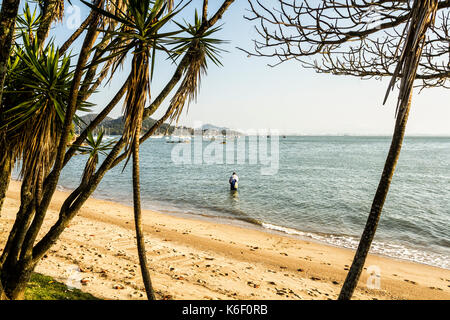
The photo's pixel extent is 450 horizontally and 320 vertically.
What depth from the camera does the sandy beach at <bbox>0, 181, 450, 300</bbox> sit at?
239 inches

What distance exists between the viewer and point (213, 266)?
7824 millimetres

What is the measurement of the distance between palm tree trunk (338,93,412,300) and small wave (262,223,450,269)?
10266mm

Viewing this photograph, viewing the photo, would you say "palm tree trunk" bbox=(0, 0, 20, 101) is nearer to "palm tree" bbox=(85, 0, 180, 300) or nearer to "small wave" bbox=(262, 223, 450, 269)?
"palm tree" bbox=(85, 0, 180, 300)

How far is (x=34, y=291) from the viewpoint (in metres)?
4.14

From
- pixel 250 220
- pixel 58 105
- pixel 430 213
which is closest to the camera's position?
pixel 58 105

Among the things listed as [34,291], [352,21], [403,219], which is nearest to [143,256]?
[34,291]

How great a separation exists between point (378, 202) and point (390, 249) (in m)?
11.4
